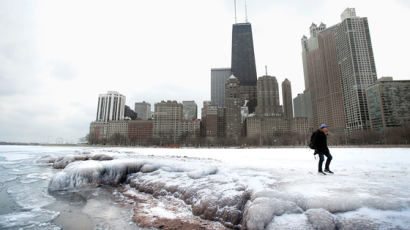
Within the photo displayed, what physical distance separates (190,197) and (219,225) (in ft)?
7.03

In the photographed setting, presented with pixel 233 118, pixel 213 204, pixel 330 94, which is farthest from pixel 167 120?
pixel 213 204

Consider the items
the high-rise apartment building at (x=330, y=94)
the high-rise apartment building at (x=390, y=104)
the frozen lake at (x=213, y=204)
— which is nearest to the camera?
the frozen lake at (x=213, y=204)

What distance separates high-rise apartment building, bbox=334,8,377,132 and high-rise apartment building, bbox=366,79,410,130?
22.0 m

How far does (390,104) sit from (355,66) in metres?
54.6

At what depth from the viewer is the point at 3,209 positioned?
21.7 ft

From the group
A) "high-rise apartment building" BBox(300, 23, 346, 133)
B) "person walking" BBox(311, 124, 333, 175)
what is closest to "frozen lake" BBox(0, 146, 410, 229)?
"person walking" BBox(311, 124, 333, 175)

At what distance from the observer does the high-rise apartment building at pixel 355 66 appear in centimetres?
15825

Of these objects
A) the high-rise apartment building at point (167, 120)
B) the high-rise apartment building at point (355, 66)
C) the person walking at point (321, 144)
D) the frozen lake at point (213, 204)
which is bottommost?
the frozen lake at point (213, 204)

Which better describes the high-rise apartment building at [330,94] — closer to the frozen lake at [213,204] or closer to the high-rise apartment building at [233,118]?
the high-rise apartment building at [233,118]

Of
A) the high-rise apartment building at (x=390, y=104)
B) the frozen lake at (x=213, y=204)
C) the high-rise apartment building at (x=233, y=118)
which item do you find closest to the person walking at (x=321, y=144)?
the frozen lake at (x=213, y=204)

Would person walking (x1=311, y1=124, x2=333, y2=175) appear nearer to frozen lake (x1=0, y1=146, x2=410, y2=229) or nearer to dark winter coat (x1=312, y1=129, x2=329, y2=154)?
dark winter coat (x1=312, y1=129, x2=329, y2=154)

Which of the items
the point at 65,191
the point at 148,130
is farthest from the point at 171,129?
the point at 65,191

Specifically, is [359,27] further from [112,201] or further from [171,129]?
[112,201]

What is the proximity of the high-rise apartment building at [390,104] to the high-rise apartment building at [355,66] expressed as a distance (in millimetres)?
21957
